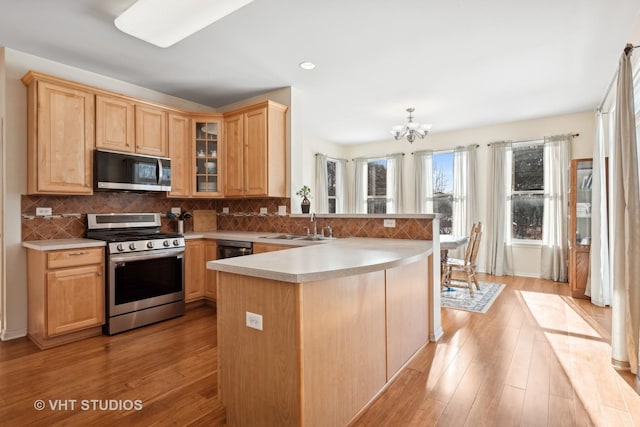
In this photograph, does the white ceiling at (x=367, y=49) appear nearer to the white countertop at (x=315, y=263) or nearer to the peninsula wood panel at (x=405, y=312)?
the white countertop at (x=315, y=263)

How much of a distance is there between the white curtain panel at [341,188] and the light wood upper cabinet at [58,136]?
5339mm

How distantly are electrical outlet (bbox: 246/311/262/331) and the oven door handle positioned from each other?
211 cm

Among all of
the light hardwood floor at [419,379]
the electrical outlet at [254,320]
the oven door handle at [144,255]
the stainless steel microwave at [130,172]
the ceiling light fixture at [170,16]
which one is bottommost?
the light hardwood floor at [419,379]

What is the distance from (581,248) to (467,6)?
375 centimetres

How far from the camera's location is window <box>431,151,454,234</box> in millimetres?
6586

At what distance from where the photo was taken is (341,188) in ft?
26.2

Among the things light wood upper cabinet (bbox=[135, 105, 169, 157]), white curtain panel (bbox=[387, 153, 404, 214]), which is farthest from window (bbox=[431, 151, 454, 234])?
light wood upper cabinet (bbox=[135, 105, 169, 157])

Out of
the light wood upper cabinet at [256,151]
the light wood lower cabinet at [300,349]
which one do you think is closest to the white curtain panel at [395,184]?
the light wood upper cabinet at [256,151]

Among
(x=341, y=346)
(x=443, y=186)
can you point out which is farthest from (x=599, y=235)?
(x=341, y=346)

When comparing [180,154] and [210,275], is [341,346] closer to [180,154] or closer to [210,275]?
Answer: [210,275]

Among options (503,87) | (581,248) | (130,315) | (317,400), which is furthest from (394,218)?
(581,248)

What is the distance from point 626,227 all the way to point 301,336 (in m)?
2.53

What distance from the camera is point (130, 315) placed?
128 inches

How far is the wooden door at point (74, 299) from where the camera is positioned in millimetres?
2855
